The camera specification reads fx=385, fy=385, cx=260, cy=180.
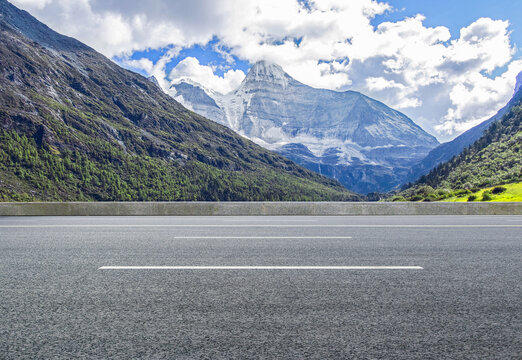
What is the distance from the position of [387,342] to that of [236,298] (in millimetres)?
2012

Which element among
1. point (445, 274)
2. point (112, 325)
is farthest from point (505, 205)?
point (112, 325)

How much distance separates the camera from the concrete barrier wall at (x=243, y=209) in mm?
21703

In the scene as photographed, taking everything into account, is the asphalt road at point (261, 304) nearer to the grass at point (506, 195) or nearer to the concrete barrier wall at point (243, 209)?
the concrete barrier wall at point (243, 209)

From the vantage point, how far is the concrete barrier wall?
21.7 metres

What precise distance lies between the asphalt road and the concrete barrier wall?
528 inches

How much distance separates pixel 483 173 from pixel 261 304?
548ft

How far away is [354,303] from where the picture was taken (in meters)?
4.81

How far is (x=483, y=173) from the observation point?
148m

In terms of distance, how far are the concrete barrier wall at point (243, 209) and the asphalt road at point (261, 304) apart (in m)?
13.4

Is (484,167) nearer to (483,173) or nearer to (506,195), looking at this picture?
(483,173)

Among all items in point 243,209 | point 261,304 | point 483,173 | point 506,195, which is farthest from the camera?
point 483,173

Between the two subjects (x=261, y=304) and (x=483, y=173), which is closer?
(x=261, y=304)

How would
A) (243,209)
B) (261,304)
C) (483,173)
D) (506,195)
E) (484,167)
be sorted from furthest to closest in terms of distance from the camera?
1. (484,167)
2. (483,173)
3. (506,195)
4. (243,209)
5. (261,304)

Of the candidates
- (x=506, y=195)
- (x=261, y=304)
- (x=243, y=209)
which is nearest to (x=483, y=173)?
(x=506, y=195)
